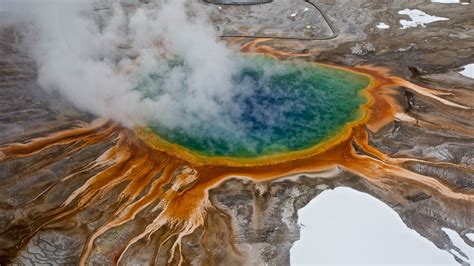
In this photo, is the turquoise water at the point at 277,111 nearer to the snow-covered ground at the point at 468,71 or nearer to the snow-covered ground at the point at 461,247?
the snow-covered ground at the point at 468,71

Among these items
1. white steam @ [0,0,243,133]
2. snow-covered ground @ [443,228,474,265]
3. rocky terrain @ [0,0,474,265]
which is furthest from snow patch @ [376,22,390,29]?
snow-covered ground @ [443,228,474,265]

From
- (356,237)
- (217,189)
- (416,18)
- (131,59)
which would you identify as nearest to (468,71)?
(416,18)

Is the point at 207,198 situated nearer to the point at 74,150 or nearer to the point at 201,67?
the point at 74,150

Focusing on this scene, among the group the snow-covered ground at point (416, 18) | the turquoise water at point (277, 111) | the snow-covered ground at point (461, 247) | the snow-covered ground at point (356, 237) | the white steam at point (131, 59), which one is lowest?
the snow-covered ground at point (461, 247)

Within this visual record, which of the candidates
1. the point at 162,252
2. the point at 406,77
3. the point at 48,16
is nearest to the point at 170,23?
the point at 48,16

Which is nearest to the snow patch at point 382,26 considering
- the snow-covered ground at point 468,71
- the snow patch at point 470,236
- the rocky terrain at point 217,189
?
the rocky terrain at point 217,189
